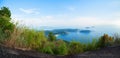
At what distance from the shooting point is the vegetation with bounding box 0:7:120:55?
833 centimetres

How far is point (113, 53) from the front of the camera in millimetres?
6684

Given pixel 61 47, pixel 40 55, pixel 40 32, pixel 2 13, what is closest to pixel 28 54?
pixel 40 55

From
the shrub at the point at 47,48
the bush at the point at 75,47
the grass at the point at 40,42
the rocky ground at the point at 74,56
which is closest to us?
the rocky ground at the point at 74,56

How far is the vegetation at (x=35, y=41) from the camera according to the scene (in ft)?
27.3

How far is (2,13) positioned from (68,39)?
112 inches

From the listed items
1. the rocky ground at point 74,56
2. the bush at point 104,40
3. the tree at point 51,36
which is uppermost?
the tree at point 51,36

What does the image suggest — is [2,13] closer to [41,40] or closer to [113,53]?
[41,40]

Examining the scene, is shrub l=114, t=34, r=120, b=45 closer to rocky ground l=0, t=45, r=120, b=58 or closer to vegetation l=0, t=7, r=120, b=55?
vegetation l=0, t=7, r=120, b=55

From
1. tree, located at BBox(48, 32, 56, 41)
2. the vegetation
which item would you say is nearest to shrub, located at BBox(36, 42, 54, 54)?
the vegetation

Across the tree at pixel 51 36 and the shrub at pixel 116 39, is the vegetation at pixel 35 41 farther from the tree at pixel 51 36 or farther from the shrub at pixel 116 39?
the tree at pixel 51 36

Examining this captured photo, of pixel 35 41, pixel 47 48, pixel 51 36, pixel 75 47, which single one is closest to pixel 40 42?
pixel 35 41

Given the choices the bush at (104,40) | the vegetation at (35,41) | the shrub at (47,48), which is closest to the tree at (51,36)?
the vegetation at (35,41)

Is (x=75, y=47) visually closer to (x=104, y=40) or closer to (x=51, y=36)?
(x=104, y=40)

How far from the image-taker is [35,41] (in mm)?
9430
